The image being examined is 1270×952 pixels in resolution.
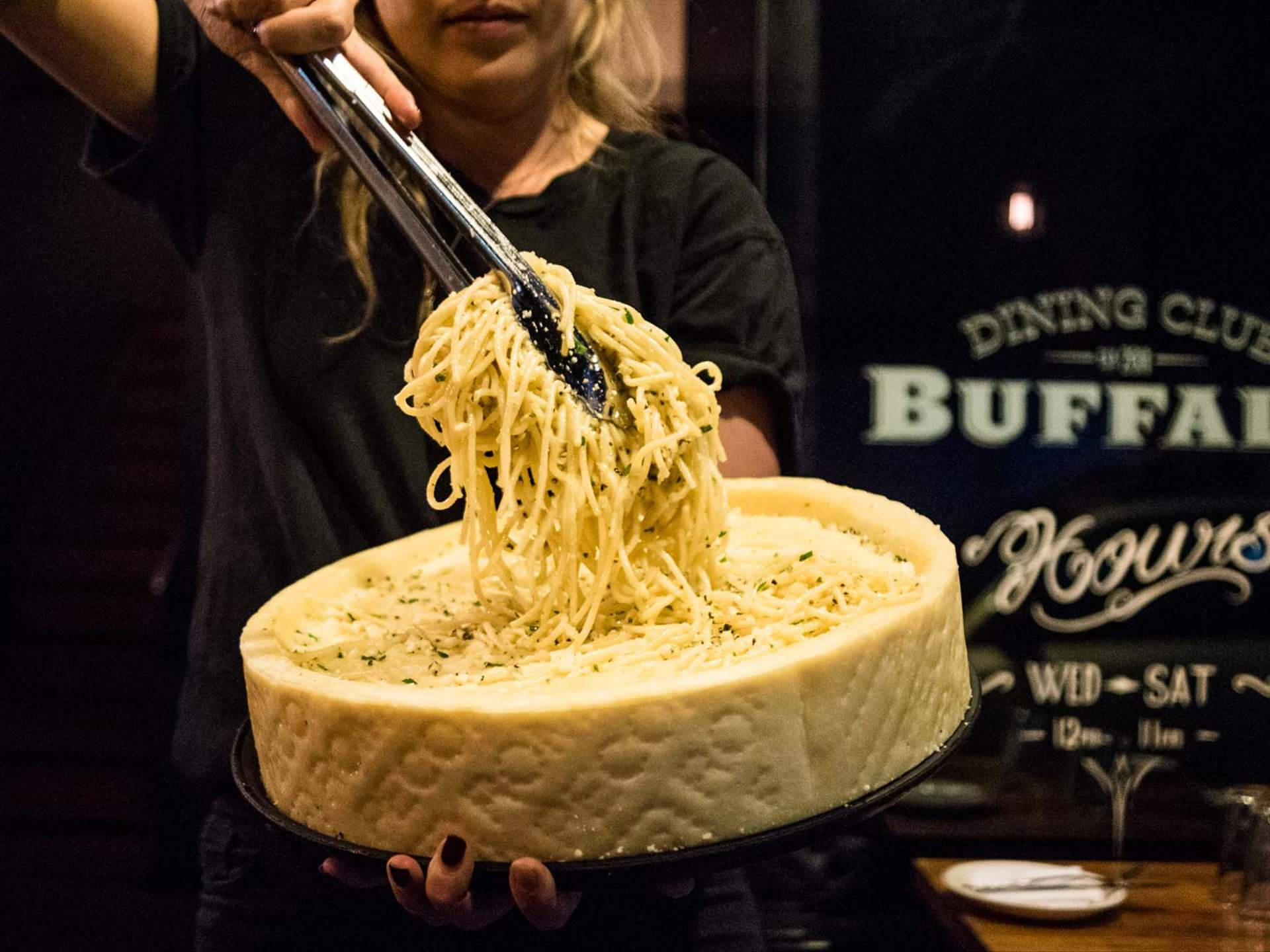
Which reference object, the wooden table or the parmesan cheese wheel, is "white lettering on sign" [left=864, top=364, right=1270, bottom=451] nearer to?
the wooden table

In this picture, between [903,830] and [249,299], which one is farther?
[903,830]

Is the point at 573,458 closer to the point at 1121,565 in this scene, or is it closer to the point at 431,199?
the point at 431,199

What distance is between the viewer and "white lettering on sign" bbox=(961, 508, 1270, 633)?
2994mm

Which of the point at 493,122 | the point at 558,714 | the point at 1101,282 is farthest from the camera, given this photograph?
the point at 1101,282

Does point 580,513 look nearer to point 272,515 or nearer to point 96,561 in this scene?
point 272,515

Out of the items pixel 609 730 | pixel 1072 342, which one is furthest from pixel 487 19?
pixel 1072 342

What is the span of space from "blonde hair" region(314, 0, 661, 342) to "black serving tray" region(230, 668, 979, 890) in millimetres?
957

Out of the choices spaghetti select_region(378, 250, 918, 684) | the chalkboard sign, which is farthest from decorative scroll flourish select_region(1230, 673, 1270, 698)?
spaghetti select_region(378, 250, 918, 684)

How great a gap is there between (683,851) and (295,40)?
3.57ft

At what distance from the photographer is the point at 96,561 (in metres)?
2.51

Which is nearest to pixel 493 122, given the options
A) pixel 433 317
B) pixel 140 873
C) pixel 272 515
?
pixel 433 317

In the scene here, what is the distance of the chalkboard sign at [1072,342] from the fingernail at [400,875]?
1826 mm

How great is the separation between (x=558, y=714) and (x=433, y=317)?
0.61 meters

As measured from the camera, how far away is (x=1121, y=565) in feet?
9.92
